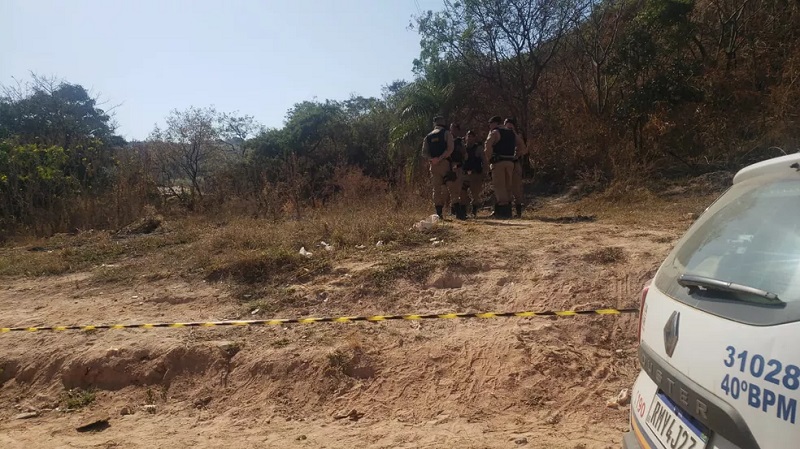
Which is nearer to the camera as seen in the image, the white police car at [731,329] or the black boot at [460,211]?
the white police car at [731,329]

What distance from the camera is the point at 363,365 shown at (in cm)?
462

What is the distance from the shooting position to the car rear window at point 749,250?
5.53ft

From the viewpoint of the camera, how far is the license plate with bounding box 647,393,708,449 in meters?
1.90

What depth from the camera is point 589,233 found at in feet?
23.3

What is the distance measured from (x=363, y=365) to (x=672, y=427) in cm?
288

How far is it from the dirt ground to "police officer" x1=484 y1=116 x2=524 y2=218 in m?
3.31

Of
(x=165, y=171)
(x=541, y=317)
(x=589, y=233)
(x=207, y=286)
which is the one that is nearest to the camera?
(x=541, y=317)

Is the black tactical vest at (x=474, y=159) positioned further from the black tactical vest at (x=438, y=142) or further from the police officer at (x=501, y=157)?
the black tactical vest at (x=438, y=142)

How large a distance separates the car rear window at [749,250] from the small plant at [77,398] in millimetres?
4507

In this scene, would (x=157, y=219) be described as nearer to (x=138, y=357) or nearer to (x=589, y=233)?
(x=138, y=357)

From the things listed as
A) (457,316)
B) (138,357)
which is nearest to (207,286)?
(138,357)

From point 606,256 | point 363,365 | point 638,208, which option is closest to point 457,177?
point 638,208

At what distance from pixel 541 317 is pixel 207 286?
3.74 metres

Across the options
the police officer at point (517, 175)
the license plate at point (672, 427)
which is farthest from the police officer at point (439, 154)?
the license plate at point (672, 427)
